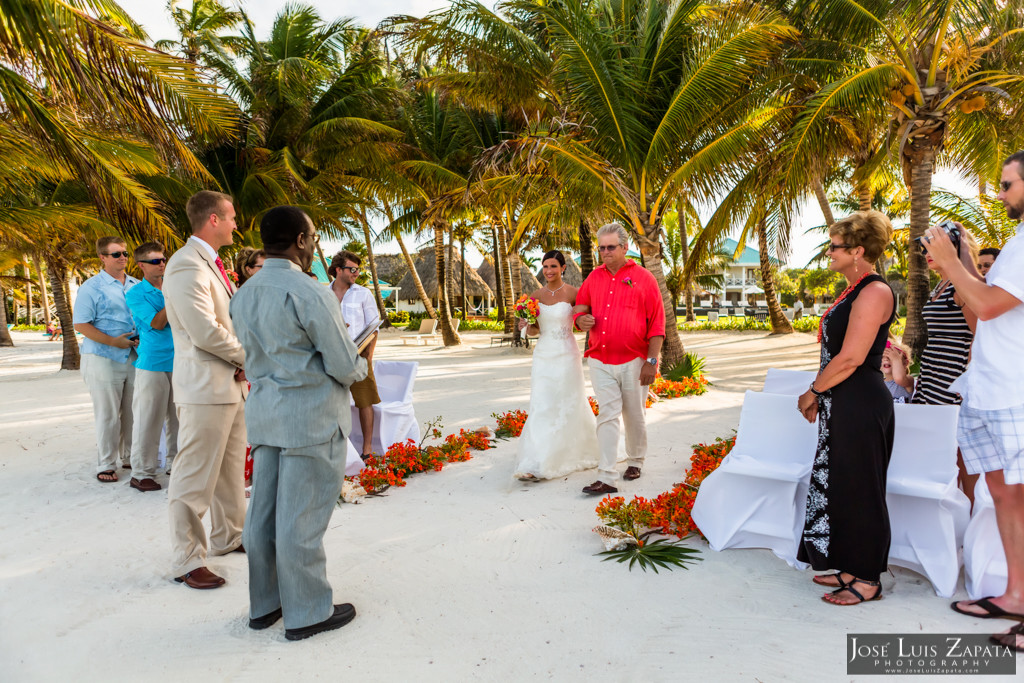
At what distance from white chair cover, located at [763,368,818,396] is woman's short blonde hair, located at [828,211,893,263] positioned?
1.35 meters

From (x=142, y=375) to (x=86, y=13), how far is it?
11.0 feet

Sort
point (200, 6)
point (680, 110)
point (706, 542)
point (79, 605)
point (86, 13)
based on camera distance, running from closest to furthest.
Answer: point (79, 605), point (706, 542), point (86, 13), point (680, 110), point (200, 6)

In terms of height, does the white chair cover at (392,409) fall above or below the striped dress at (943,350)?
below

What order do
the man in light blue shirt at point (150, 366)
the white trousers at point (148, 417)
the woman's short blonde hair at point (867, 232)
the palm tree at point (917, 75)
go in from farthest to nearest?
the palm tree at point (917, 75) < the white trousers at point (148, 417) < the man in light blue shirt at point (150, 366) < the woman's short blonde hair at point (867, 232)

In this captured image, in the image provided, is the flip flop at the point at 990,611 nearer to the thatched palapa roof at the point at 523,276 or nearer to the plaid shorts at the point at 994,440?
the plaid shorts at the point at 994,440

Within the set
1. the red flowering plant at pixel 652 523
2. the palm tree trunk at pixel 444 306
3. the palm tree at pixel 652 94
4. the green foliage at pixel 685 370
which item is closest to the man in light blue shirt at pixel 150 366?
the red flowering plant at pixel 652 523

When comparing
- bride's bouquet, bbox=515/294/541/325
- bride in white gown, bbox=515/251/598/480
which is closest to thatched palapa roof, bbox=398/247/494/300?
bride's bouquet, bbox=515/294/541/325

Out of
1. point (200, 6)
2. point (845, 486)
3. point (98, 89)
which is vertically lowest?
point (845, 486)

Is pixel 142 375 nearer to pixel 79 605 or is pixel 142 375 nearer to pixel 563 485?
pixel 79 605

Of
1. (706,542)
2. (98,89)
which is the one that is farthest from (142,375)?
(706,542)

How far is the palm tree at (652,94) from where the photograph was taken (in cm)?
908

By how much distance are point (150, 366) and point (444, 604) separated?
343 centimetres

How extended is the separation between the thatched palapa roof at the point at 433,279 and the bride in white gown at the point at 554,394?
99.1 feet

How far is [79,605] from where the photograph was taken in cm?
322
